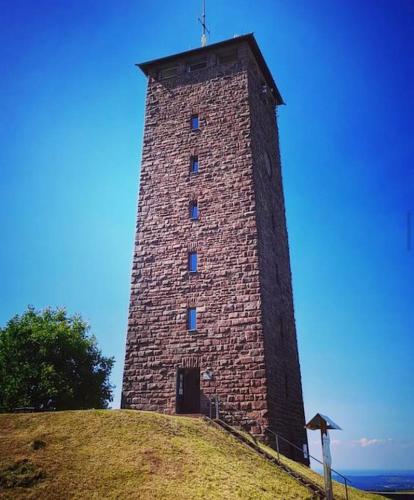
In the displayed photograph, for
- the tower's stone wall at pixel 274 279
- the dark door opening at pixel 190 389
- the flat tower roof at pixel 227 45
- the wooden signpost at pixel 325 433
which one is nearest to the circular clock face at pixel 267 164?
the tower's stone wall at pixel 274 279

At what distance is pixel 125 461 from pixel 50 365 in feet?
51.7

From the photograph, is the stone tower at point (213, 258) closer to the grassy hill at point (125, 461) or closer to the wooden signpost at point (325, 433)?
the wooden signpost at point (325, 433)

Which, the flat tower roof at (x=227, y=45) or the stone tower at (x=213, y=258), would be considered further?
the flat tower roof at (x=227, y=45)

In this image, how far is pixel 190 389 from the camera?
17.5 m

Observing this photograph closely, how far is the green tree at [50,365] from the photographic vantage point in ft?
71.8

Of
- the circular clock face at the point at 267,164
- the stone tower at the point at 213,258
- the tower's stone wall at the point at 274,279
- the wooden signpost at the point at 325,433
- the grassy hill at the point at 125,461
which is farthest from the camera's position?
the circular clock face at the point at 267,164

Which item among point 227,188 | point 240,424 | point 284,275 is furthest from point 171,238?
point 240,424


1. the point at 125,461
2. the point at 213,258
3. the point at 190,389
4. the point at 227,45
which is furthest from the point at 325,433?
the point at 227,45

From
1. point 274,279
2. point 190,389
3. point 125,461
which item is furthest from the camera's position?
point 274,279

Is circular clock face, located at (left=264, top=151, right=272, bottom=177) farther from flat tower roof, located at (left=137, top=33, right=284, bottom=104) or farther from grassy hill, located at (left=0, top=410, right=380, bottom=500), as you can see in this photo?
grassy hill, located at (left=0, top=410, right=380, bottom=500)

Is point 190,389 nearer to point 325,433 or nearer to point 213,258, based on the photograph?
point 213,258

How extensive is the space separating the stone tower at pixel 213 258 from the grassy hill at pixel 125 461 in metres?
4.08

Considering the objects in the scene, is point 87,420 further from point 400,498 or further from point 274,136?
point 274,136

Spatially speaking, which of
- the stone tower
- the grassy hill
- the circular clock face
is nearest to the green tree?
the stone tower
